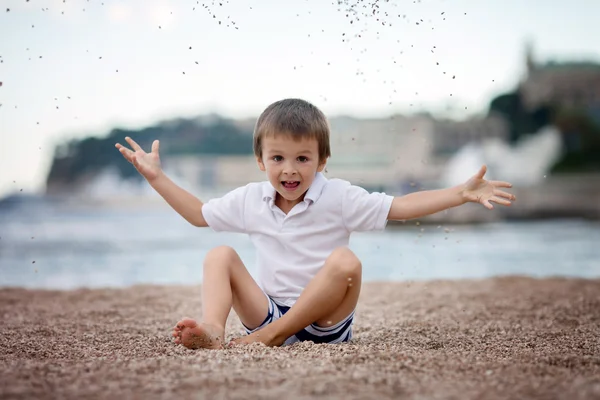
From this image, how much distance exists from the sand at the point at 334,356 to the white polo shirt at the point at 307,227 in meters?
0.31

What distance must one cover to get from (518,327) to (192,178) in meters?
26.1

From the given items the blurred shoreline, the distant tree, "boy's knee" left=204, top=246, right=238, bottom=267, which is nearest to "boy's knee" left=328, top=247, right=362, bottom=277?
"boy's knee" left=204, top=246, right=238, bottom=267

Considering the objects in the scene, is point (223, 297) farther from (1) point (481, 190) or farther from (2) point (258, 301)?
(1) point (481, 190)

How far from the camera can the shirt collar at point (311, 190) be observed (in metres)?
2.63

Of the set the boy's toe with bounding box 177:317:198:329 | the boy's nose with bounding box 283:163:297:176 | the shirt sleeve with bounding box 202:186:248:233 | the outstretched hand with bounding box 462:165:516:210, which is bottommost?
the boy's toe with bounding box 177:317:198:329

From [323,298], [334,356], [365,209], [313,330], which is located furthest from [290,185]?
[334,356]

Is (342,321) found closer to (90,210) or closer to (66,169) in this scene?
(90,210)

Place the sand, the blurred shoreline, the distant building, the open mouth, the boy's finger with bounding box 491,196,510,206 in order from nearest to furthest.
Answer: the sand → the boy's finger with bounding box 491,196,510,206 → the open mouth → the blurred shoreline → the distant building

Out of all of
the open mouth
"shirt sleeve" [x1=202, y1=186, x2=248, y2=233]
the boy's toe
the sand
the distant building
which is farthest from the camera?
the distant building

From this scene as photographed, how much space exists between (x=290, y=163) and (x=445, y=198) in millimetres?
609

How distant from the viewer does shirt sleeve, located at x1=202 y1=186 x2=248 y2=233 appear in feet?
9.04

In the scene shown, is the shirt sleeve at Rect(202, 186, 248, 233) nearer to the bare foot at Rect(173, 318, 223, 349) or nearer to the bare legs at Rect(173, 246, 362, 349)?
the bare legs at Rect(173, 246, 362, 349)

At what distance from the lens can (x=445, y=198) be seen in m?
2.63

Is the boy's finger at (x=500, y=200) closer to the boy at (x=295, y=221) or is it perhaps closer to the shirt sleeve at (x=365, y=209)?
the boy at (x=295, y=221)
